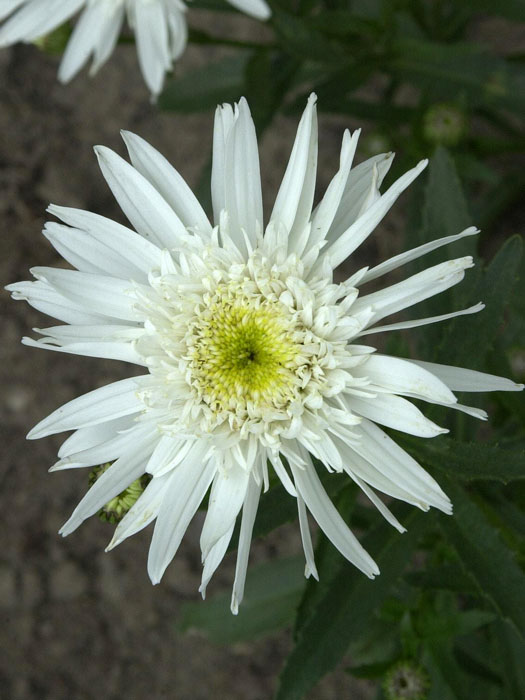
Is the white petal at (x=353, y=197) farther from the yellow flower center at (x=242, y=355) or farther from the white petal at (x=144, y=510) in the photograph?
the white petal at (x=144, y=510)

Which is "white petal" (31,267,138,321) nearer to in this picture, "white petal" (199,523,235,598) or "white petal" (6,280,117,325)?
"white petal" (6,280,117,325)

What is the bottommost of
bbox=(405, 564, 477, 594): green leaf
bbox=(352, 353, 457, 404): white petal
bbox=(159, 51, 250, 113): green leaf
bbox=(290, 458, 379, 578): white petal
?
bbox=(405, 564, 477, 594): green leaf

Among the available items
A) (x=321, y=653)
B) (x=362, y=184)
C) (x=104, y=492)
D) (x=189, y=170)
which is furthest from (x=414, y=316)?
(x=189, y=170)

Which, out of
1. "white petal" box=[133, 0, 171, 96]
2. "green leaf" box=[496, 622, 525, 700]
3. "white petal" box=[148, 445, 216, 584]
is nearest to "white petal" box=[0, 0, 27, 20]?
"white petal" box=[133, 0, 171, 96]

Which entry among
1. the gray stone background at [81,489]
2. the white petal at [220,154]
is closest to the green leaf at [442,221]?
the white petal at [220,154]

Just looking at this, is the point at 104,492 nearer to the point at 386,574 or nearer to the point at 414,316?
the point at 386,574
